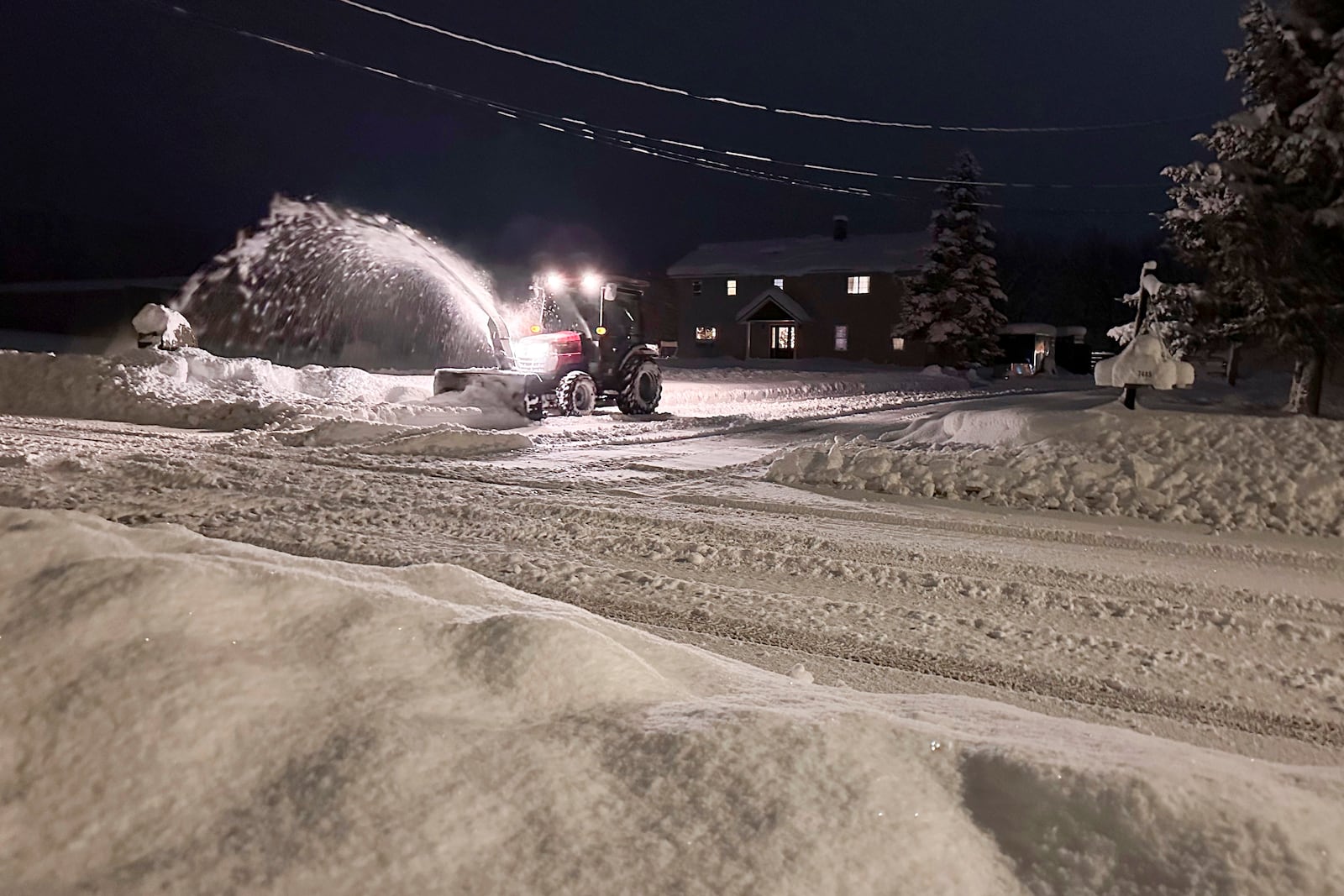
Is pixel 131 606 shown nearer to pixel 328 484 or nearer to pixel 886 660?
pixel 886 660

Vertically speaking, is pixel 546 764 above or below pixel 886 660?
above

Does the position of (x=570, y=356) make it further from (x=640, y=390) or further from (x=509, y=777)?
(x=509, y=777)

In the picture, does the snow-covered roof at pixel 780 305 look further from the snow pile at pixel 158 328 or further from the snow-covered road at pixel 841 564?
the snow-covered road at pixel 841 564

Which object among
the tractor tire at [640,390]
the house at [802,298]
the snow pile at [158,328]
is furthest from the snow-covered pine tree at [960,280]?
the snow pile at [158,328]

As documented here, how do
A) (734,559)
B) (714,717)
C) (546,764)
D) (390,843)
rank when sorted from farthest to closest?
(734,559) → (714,717) → (546,764) → (390,843)

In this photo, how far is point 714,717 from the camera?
276cm

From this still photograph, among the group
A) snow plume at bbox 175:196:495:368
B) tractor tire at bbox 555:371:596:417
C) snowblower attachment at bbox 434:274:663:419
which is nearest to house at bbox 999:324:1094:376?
snow plume at bbox 175:196:495:368

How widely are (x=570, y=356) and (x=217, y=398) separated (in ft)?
24.0

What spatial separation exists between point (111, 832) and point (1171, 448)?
1125 cm

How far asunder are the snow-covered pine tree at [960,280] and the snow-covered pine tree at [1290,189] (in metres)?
23.4

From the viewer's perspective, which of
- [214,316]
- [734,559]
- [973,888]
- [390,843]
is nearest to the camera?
[973,888]

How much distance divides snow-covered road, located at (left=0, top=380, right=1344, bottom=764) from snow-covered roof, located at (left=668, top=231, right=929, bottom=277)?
4371cm

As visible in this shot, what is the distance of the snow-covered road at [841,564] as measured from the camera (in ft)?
15.2

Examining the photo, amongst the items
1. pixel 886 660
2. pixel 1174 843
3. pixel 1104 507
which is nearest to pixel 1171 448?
pixel 1104 507
